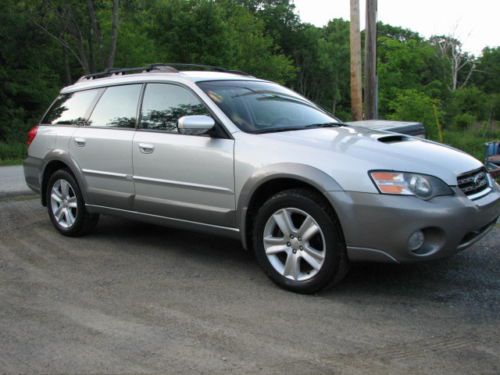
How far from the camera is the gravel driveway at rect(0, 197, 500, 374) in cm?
327

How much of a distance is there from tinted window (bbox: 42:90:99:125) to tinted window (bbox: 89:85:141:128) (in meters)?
0.20

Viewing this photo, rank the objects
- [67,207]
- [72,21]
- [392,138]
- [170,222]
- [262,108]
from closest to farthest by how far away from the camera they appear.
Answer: [392,138] < [262,108] < [170,222] < [67,207] < [72,21]

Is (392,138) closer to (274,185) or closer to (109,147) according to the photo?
(274,185)

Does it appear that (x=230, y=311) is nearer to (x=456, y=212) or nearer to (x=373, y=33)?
(x=456, y=212)

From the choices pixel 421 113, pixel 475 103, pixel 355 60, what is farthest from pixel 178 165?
pixel 475 103

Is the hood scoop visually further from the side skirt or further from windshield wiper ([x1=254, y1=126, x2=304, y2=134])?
the side skirt

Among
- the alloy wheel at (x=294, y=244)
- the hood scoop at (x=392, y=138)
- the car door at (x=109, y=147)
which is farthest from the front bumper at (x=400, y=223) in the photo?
the car door at (x=109, y=147)

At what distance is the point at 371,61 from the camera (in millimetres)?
11641

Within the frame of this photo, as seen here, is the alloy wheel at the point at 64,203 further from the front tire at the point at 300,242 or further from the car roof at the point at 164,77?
the front tire at the point at 300,242

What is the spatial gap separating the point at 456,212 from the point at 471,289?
2.43 ft

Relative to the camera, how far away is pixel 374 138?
4.66m

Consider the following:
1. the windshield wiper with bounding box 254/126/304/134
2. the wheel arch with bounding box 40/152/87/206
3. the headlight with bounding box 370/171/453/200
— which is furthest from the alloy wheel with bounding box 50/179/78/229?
the headlight with bounding box 370/171/453/200

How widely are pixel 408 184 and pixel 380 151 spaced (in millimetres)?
367

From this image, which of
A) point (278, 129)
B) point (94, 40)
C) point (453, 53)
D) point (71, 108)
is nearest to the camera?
point (278, 129)
